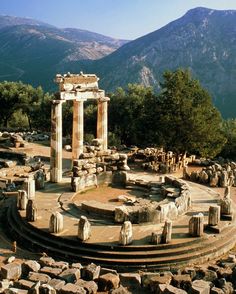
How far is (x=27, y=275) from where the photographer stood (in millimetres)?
17812

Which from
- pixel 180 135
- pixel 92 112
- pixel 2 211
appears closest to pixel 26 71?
pixel 92 112

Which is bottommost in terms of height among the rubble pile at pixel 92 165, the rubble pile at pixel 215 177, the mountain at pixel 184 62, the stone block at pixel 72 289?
the stone block at pixel 72 289

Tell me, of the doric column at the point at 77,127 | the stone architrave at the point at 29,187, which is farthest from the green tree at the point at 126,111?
the stone architrave at the point at 29,187

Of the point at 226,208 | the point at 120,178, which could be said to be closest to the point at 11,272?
the point at 226,208

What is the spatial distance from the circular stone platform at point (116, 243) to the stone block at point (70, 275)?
1986 mm

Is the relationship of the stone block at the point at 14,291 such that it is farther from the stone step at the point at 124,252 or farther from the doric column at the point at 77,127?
the doric column at the point at 77,127

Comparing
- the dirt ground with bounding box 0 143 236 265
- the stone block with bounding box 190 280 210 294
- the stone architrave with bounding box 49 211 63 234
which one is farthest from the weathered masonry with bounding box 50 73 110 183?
the stone block with bounding box 190 280 210 294

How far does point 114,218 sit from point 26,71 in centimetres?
18368

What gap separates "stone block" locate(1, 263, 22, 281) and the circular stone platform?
2.76 m

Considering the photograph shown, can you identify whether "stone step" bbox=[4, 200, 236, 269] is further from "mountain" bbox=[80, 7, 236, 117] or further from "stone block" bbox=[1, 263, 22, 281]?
"mountain" bbox=[80, 7, 236, 117]

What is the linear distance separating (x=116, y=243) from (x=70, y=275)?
3365 mm

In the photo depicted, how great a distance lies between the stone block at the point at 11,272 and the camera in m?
17.4

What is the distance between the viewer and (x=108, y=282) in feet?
56.7

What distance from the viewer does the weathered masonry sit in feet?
101
